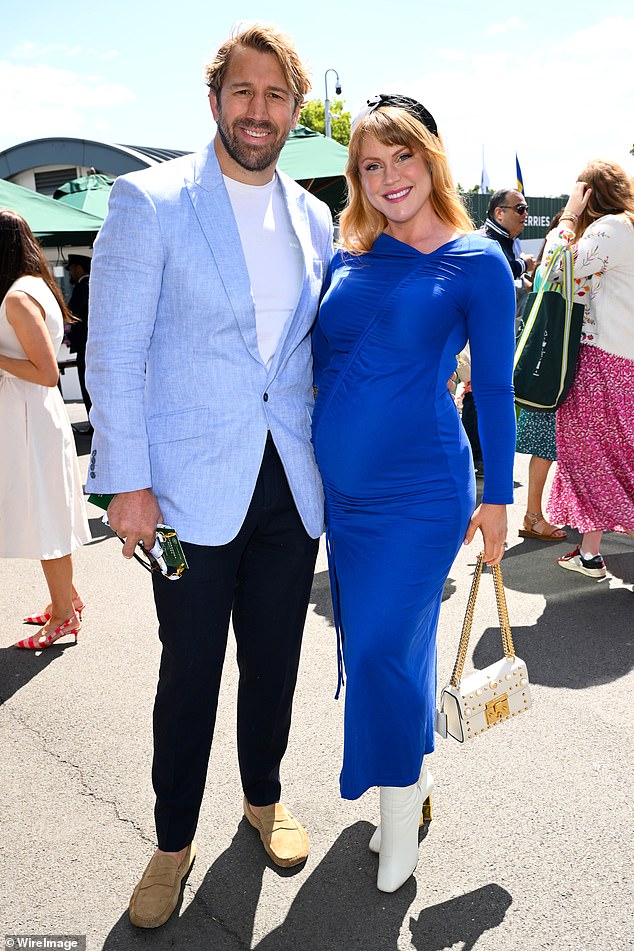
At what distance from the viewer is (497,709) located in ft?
8.57

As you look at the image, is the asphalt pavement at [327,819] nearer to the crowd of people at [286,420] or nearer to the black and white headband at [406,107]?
the crowd of people at [286,420]

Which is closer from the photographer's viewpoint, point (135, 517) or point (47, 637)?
point (135, 517)

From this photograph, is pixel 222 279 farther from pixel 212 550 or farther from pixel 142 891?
pixel 142 891

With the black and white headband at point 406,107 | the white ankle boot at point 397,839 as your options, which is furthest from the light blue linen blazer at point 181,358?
the white ankle boot at point 397,839

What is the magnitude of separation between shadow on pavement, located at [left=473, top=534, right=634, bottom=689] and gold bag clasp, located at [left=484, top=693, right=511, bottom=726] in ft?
3.90

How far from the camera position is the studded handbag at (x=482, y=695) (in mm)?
2557

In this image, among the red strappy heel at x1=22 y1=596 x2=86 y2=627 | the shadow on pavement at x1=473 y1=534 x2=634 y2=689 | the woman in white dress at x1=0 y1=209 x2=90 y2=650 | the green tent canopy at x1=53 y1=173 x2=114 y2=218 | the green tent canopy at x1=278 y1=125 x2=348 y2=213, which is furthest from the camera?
the green tent canopy at x1=53 y1=173 x2=114 y2=218

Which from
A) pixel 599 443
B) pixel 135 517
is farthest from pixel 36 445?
pixel 599 443

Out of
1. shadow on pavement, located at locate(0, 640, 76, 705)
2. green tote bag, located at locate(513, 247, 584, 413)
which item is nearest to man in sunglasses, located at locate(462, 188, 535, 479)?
green tote bag, located at locate(513, 247, 584, 413)

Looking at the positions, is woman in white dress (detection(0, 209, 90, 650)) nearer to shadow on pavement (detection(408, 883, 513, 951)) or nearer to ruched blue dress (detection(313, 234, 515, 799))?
ruched blue dress (detection(313, 234, 515, 799))

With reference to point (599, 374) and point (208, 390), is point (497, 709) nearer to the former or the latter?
point (208, 390)

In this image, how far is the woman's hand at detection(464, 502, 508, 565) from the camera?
8.29 feet

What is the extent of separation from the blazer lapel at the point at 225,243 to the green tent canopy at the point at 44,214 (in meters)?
6.65

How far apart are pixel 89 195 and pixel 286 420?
10.1 m
